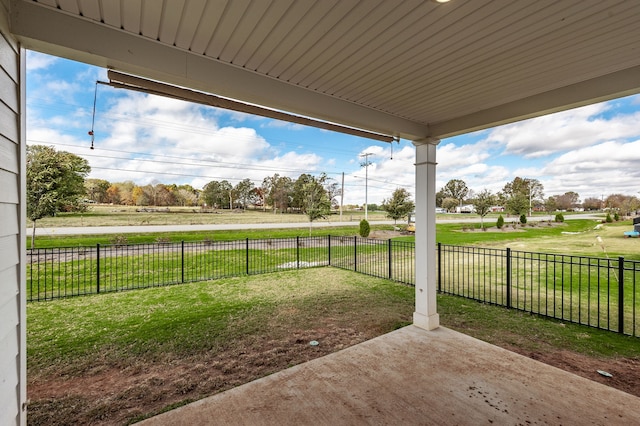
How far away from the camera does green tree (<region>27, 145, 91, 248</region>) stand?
7320 millimetres

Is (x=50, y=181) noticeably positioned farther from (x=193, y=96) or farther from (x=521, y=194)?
(x=521, y=194)

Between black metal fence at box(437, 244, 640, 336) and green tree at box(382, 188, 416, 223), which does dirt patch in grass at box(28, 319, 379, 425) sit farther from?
green tree at box(382, 188, 416, 223)

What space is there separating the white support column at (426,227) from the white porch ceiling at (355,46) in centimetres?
101

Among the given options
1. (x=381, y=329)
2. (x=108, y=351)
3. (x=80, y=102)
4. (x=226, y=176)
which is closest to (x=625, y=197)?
(x=381, y=329)

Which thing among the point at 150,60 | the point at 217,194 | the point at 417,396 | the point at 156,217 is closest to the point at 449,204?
the point at 217,194

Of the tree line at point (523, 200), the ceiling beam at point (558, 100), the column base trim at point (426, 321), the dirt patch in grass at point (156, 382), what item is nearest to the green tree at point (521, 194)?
the tree line at point (523, 200)

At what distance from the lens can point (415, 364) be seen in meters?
2.74

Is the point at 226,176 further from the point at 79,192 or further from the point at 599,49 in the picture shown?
the point at 599,49

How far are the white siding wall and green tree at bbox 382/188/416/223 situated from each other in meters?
17.3

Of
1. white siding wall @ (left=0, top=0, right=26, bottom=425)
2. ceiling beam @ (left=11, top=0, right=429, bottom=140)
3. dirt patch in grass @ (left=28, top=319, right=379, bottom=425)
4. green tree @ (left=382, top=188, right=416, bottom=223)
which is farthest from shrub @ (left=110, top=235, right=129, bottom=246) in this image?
green tree @ (left=382, top=188, right=416, bottom=223)

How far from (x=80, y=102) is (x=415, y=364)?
1668 centimetres

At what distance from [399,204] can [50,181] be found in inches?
632

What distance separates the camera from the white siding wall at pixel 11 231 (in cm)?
124

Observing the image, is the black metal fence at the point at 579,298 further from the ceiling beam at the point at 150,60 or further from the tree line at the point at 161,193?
the tree line at the point at 161,193
